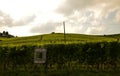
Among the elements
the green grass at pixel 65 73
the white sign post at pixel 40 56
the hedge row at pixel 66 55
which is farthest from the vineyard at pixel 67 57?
the white sign post at pixel 40 56

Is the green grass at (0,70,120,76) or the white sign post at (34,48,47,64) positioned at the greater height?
the white sign post at (34,48,47,64)

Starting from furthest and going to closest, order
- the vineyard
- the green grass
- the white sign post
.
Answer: the vineyard → the white sign post → the green grass

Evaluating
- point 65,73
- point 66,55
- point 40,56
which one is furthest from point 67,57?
point 65,73

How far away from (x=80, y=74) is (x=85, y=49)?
5.24 metres

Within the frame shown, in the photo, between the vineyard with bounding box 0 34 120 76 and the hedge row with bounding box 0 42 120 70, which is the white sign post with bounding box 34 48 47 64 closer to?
the vineyard with bounding box 0 34 120 76

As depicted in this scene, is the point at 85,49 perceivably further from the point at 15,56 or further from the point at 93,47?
the point at 15,56

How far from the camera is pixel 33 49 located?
3638 centimetres

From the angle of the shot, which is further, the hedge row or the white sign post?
the hedge row

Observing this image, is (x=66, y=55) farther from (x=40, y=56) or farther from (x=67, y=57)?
(x=40, y=56)

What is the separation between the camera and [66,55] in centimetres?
3616

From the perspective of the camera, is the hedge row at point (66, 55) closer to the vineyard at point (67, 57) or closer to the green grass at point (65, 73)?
the vineyard at point (67, 57)

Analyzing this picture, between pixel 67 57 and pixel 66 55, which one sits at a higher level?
pixel 66 55

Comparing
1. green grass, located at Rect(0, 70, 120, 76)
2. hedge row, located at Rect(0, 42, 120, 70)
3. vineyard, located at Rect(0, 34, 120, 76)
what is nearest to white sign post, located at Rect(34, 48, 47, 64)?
vineyard, located at Rect(0, 34, 120, 76)

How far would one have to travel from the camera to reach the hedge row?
34938 millimetres
